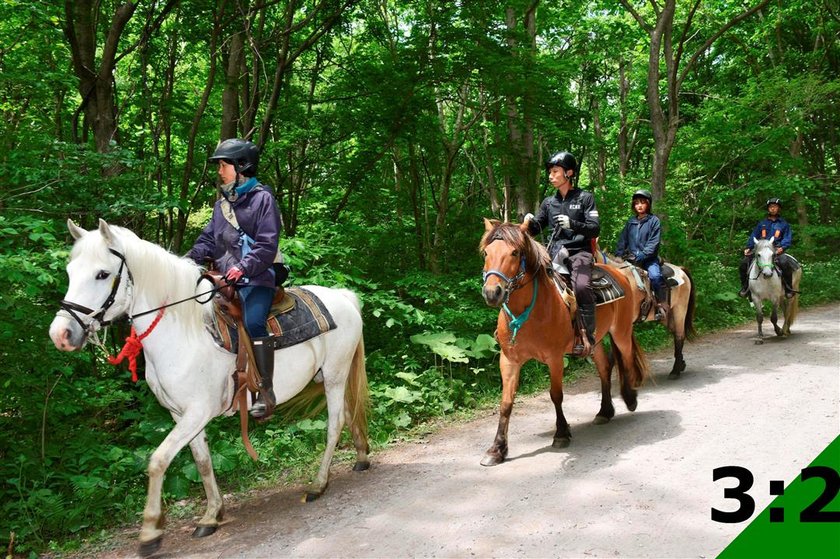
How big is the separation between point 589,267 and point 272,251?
3.29m

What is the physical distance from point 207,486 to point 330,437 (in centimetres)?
104

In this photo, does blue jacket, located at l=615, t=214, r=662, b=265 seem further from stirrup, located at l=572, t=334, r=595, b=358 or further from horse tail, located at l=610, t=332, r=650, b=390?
stirrup, located at l=572, t=334, r=595, b=358

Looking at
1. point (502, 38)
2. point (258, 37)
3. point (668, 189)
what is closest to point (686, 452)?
point (502, 38)

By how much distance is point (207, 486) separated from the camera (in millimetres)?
3939

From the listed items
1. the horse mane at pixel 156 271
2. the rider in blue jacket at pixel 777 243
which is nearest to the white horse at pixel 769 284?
the rider in blue jacket at pixel 777 243

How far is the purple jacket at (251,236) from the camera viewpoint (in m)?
3.77

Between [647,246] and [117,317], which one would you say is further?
[647,246]

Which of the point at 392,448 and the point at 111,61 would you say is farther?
the point at 111,61

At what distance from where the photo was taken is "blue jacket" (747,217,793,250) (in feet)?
35.0

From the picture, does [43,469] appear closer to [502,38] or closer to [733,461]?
[733,461]

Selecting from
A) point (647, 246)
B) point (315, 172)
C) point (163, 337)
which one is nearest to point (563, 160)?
point (647, 246)

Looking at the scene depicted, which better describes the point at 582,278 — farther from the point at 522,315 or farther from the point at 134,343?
the point at 134,343

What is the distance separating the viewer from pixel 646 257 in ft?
25.9

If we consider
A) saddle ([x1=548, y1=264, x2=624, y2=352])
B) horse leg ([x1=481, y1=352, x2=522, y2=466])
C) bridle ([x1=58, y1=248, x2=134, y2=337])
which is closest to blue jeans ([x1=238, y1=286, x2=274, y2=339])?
bridle ([x1=58, y1=248, x2=134, y2=337])
